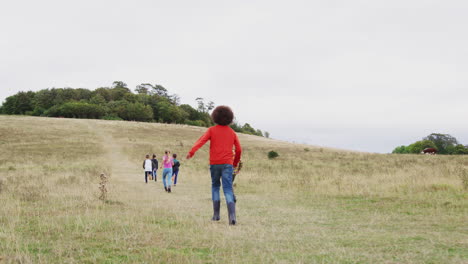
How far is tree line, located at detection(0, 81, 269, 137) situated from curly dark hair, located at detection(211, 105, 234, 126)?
315 feet

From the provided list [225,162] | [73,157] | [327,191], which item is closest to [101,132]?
[73,157]

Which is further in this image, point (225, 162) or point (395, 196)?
point (395, 196)

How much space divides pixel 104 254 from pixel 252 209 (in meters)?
6.08

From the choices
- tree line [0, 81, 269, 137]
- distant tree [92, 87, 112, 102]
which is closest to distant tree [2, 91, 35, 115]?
tree line [0, 81, 269, 137]

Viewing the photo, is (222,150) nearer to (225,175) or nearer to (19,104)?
(225,175)

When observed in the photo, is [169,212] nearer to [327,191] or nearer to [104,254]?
[104,254]

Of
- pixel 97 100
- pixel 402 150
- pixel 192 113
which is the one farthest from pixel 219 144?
pixel 402 150

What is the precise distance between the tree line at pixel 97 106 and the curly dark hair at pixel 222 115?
96158 millimetres

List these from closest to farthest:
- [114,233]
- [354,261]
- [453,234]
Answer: [354,261]
[114,233]
[453,234]

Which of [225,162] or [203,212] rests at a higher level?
[225,162]

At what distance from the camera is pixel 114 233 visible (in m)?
6.07

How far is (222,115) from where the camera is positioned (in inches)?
302

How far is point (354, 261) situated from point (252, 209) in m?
5.88

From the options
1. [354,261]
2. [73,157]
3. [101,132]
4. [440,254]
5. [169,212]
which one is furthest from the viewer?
[101,132]
